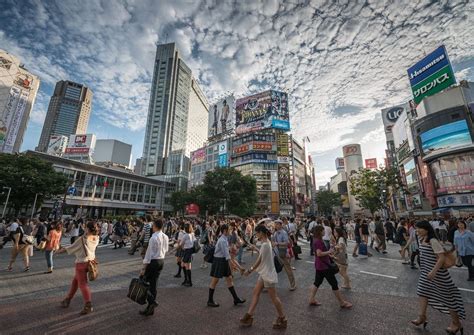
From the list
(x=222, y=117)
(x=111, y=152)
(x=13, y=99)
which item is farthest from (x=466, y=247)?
(x=111, y=152)

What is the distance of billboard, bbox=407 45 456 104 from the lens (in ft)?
112

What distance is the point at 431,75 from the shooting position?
36.1 metres

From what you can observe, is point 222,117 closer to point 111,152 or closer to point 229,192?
point 229,192

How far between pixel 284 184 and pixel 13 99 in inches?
2672

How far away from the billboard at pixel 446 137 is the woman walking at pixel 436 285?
131ft

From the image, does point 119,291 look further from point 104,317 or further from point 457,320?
point 457,320

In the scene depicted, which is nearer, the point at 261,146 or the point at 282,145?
the point at 261,146

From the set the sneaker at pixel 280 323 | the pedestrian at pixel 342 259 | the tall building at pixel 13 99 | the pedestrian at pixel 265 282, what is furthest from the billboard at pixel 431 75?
the tall building at pixel 13 99

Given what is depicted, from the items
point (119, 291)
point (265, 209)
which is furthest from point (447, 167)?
point (119, 291)

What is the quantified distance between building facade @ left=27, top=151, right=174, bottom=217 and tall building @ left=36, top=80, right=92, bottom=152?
11771cm

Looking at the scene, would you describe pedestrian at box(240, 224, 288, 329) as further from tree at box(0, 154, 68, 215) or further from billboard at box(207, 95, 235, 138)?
billboard at box(207, 95, 235, 138)

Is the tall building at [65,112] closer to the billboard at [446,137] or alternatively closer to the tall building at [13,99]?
the tall building at [13,99]

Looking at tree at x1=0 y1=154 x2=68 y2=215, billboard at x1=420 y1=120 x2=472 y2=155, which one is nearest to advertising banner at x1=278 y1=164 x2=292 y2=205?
billboard at x1=420 y1=120 x2=472 y2=155

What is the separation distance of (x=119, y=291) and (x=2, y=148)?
209ft
